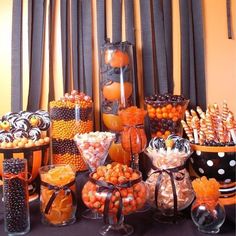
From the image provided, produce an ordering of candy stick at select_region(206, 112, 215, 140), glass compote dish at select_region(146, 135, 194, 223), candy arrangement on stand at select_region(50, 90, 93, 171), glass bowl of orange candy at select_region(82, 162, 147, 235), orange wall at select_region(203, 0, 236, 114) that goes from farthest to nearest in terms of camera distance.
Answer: orange wall at select_region(203, 0, 236, 114)
candy arrangement on stand at select_region(50, 90, 93, 171)
candy stick at select_region(206, 112, 215, 140)
glass compote dish at select_region(146, 135, 194, 223)
glass bowl of orange candy at select_region(82, 162, 147, 235)

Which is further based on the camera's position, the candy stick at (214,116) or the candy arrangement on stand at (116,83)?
the candy arrangement on stand at (116,83)

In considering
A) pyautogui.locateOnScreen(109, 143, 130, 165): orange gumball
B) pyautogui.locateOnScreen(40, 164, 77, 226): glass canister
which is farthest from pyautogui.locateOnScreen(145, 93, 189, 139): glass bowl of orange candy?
pyautogui.locateOnScreen(40, 164, 77, 226): glass canister

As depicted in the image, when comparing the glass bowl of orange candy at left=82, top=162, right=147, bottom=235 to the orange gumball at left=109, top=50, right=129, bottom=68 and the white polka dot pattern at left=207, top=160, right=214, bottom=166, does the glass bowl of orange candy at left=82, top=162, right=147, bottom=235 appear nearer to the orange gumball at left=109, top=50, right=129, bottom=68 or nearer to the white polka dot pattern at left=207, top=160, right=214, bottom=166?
the white polka dot pattern at left=207, top=160, right=214, bottom=166

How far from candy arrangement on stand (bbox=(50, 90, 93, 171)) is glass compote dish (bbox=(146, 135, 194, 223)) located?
1.13 ft

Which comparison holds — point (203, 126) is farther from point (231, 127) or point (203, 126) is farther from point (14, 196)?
point (14, 196)

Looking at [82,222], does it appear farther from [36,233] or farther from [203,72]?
[203,72]

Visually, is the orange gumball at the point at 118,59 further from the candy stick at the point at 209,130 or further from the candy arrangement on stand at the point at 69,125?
the candy stick at the point at 209,130

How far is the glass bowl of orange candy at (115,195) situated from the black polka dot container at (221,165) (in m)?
0.27

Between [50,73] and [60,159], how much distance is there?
438 millimetres

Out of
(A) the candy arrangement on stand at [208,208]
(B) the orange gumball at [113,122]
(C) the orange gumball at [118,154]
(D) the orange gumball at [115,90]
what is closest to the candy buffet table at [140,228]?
(A) the candy arrangement on stand at [208,208]

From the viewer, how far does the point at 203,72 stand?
4.71 ft

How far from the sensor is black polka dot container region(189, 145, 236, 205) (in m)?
1.11

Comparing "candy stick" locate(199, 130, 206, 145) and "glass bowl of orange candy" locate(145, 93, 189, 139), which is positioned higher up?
"glass bowl of orange candy" locate(145, 93, 189, 139)

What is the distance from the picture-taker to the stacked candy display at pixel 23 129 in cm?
119
